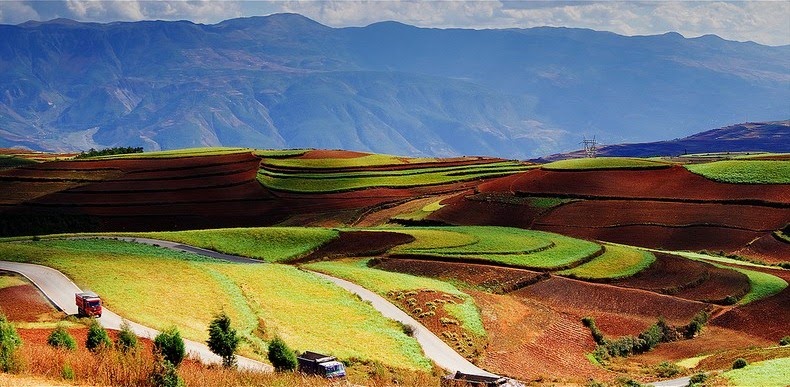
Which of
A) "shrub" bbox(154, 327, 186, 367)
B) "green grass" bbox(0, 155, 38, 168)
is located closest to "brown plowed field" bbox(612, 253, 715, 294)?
"shrub" bbox(154, 327, 186, 367)

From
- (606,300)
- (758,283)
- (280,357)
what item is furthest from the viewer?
(758,283)

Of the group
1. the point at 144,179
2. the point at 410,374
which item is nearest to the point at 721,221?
the point at 410,374

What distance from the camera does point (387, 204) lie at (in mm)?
109312

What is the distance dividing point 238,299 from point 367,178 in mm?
77330

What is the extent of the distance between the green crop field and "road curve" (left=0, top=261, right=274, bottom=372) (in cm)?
72

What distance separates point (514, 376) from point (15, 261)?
1261 inches

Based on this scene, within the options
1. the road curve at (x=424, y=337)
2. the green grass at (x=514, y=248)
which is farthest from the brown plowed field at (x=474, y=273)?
the road curve at (x=424, y=337)

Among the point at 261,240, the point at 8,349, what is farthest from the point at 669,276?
the point at 8,349

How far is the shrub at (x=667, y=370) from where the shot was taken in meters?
45.3

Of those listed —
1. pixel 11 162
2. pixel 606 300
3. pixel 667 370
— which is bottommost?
pixel 667 370

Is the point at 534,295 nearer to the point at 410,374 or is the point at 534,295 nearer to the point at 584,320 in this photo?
the point at 584,320

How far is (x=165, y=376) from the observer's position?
2448 centimetres

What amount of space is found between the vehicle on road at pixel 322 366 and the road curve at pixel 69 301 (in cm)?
137

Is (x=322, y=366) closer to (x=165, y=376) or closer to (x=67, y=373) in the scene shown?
(x=165, y=376)
